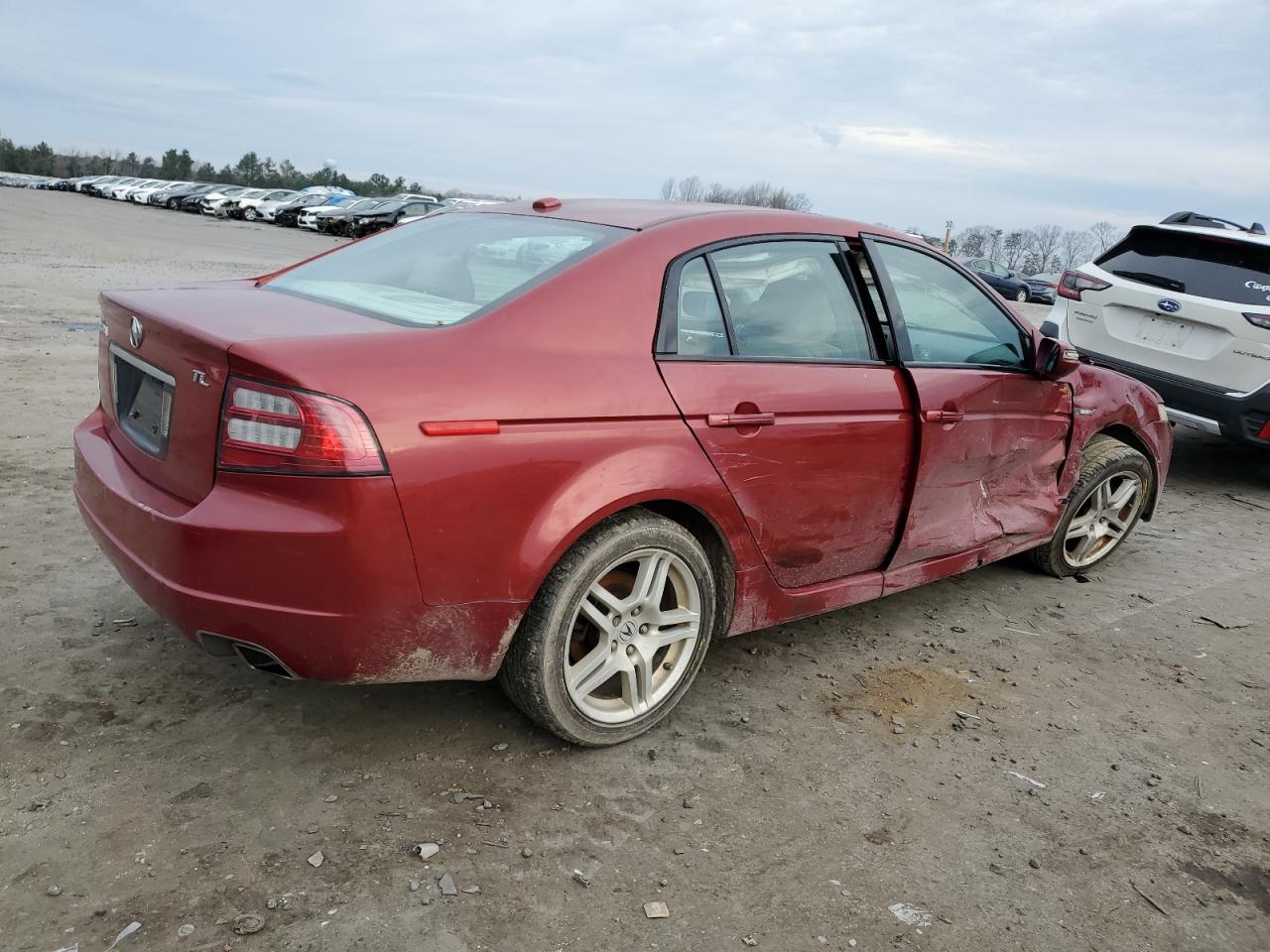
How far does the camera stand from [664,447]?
9.64 feet

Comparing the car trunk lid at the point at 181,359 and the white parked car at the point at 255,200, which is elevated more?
the white parked car at the point at 255,200

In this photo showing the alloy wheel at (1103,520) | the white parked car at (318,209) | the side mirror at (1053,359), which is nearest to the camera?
the side mirror at (1053,359)

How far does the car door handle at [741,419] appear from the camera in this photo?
10.0ft

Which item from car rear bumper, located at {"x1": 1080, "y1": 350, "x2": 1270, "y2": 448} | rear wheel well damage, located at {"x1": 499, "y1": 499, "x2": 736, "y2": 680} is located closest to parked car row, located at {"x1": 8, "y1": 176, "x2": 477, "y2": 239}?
car rear bumper, located at {"x1": 1080, "y1": 350, "x2": 1270, "y2": 448}

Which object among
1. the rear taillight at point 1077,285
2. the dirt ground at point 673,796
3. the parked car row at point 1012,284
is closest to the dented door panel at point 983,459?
the dirt ground at point 673,796

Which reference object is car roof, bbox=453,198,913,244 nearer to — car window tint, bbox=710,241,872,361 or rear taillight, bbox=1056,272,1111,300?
car window tint, bbox=710,241,872,361

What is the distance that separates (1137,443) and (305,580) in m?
4.38

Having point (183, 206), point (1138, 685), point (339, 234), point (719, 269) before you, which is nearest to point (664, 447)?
point (719, 269)

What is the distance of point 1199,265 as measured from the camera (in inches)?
271

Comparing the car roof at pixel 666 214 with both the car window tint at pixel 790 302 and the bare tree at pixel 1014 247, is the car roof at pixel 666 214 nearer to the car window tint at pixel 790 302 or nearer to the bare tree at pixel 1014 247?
the car window tint at pixel 790 302

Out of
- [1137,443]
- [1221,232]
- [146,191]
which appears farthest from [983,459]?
[146,191]

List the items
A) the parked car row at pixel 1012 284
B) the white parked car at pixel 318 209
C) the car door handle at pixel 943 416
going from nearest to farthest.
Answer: the car door handle at pixel 943 416, the parked car row at pixel 1012 284, the white parked car at pixel 318 209

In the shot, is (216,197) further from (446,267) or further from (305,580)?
(305,580)

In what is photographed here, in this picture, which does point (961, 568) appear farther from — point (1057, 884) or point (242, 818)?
point (242, 818)
